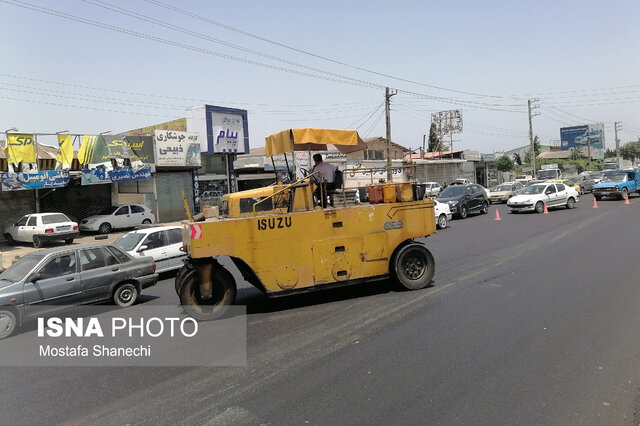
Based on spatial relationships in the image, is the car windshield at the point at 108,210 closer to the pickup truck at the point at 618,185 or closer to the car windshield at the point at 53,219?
the car windshield at the point at 53,219

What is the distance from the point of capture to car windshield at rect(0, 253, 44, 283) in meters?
7.75

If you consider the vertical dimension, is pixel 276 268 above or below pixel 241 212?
below

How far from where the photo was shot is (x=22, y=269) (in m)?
7.91

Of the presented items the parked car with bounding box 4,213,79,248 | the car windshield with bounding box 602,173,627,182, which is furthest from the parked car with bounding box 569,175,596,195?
the parked car with bounding box 4,213,79,248

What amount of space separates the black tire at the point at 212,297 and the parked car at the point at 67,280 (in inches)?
87.1

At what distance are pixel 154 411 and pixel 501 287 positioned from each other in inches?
253

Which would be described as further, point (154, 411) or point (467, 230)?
point (467, 230)

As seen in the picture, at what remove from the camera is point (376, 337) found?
5969mm

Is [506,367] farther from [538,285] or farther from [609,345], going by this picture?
[538,285]

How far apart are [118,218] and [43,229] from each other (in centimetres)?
446

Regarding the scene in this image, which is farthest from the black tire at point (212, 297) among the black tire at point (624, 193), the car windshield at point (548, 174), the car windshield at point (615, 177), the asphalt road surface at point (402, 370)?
the car windshield at point (548, 174)

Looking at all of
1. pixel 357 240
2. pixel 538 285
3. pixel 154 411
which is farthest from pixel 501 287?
pixel 154 411

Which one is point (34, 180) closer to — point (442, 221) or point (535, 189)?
point (442, 221)

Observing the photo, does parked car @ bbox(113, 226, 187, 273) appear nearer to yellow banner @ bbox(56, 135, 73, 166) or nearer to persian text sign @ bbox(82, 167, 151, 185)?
persian text sign @ bbox(82, 167, 151, 185)
